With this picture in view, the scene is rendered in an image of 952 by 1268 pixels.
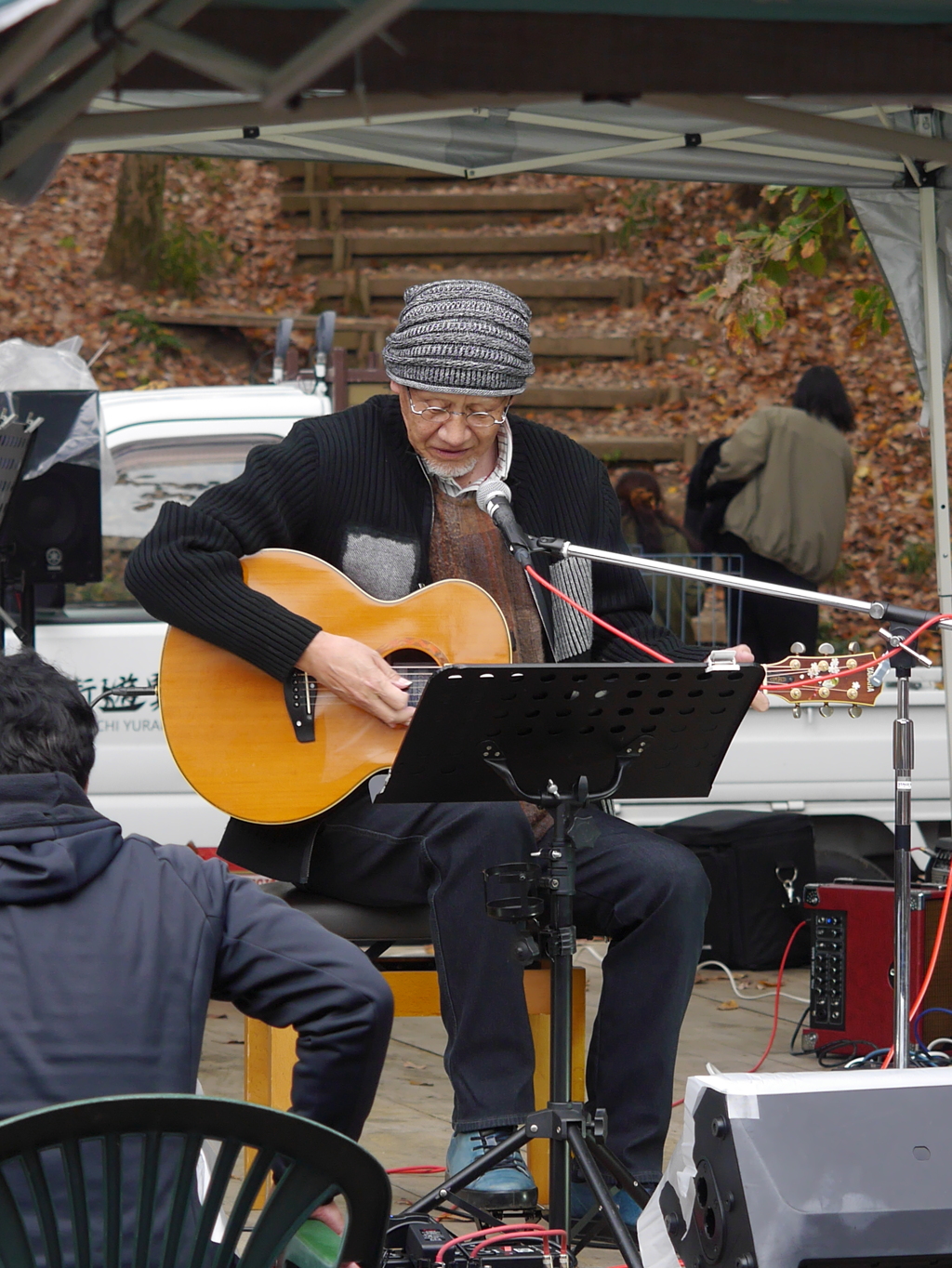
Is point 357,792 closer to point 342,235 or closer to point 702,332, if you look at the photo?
point 702,332

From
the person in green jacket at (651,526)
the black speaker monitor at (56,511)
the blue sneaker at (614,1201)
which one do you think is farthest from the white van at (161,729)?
the blue sneaker at (614,1201)

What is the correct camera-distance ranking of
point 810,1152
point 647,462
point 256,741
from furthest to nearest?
1. point 647,462
2. point 256,741
3. point 810,1152

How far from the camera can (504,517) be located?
290 cm

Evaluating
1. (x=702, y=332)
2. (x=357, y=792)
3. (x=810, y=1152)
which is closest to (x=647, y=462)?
(x=702, y=332)

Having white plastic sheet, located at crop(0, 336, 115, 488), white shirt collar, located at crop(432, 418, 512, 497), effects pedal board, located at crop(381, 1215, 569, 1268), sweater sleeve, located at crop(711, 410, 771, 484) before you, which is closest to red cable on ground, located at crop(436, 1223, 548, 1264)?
effects pedal board, located at crop(381, 1215, 569, 1268)

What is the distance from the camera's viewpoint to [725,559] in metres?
7.32

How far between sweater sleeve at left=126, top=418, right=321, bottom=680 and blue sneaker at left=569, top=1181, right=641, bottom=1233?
1.13m

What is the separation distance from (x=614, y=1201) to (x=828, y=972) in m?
1.77

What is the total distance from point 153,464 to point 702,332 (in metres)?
7.21

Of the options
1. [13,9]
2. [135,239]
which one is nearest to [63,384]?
[13,9]

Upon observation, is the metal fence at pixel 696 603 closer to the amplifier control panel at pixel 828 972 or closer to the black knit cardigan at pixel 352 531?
the amplifier control panel at pixel 828 972

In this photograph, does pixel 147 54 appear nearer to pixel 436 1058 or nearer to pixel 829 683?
pixel 829 683

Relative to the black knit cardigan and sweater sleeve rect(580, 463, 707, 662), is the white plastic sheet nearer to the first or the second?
the black knit cardigan

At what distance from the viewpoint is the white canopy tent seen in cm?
433
